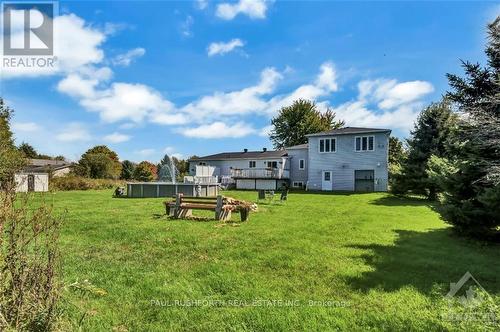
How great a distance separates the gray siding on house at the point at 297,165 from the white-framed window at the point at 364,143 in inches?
282

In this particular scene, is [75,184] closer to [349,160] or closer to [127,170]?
[127,170]

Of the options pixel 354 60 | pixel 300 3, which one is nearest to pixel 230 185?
pixel 354 60

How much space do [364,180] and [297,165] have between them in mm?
8844

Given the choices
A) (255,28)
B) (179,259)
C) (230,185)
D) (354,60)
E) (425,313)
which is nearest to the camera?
(425,313)

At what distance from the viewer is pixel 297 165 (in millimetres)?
37562

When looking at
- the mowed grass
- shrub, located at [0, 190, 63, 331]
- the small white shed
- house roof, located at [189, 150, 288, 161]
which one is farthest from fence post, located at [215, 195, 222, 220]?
house roof, located at [189, 150, 288, 161]

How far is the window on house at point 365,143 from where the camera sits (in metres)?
30.4

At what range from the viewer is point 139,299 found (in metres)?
4.57

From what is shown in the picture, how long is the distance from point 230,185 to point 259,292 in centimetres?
3295

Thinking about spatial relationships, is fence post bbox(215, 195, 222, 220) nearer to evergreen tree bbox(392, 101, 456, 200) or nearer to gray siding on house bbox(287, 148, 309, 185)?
evergreen tree bbox(392, 101, 456, 200)

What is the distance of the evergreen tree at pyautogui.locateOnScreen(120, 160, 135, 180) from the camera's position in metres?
56.5

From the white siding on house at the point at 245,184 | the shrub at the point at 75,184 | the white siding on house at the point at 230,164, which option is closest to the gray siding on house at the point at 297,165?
the white siding on house at the point at 230,164

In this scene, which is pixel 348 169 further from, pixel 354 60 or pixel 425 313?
pixel 425 313

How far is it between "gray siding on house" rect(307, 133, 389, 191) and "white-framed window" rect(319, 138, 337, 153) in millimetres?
323
